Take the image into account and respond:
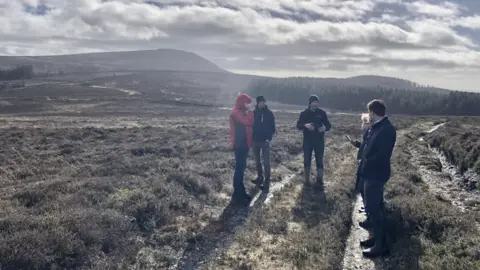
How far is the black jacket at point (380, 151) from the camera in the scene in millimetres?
6461

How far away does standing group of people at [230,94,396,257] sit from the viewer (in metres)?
6.59

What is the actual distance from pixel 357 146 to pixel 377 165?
2.01m

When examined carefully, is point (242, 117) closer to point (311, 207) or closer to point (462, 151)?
point (311, 207)

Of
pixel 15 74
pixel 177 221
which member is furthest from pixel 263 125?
pixel 15 74

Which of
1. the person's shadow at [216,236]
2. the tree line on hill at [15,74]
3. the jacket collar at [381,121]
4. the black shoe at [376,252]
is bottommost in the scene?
the person's shadow at [216,236]

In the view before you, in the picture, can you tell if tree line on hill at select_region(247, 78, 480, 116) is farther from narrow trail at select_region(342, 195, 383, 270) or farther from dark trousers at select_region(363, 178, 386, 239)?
dark trousers at select_region(363, 178, 386, 239)

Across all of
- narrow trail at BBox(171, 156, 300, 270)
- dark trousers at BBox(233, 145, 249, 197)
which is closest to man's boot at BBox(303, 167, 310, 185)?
narrow trail at BBox(171, 156, 300, 270)

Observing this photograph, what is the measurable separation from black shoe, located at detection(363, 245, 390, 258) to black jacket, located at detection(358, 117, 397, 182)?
3.79ft

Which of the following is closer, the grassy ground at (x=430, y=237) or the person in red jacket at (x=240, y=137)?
the grassy ground at (x=430, y=237)

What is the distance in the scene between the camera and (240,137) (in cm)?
994

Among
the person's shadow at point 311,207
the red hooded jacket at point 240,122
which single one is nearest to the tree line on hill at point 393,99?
the person's shadow at point 311,207

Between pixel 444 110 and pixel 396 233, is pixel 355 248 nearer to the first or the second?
pixel 396 233

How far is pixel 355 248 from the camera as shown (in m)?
7.04

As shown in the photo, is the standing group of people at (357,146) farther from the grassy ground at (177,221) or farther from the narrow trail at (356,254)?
the grassy ground at (177,221)
